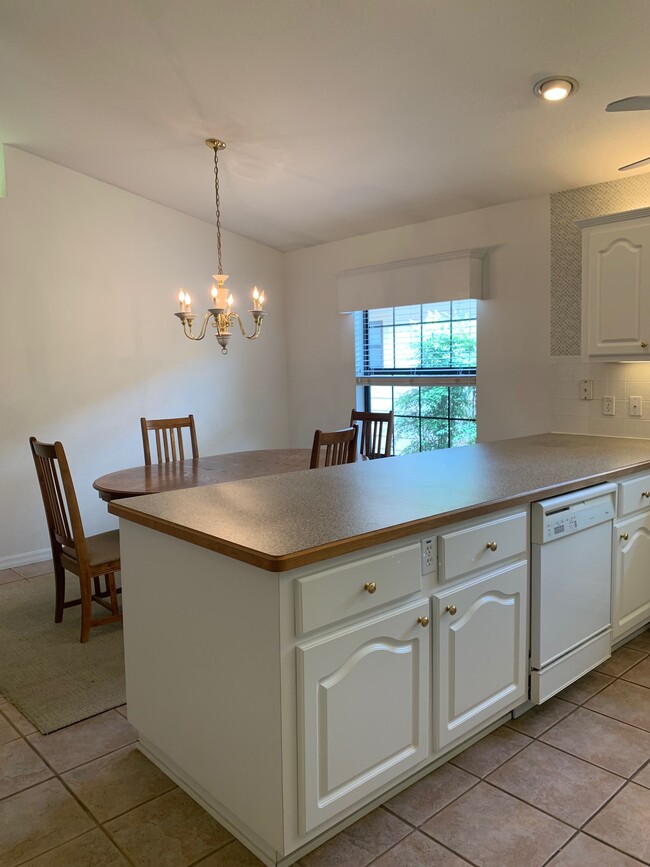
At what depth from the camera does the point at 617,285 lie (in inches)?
130

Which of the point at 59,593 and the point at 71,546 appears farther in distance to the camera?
the point at 59,593

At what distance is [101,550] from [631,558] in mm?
2491

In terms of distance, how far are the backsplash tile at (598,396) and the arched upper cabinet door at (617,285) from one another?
25 cm

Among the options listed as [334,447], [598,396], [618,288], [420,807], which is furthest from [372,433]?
[420,807]

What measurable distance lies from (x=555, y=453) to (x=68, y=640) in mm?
2513

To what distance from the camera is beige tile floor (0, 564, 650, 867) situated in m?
1.76

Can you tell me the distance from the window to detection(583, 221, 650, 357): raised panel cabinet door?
106cm

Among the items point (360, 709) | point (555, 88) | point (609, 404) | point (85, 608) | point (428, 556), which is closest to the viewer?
point (360, 709)

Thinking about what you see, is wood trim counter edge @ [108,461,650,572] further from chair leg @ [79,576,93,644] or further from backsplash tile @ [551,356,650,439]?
backsplash tile @ [551,356,650,439]

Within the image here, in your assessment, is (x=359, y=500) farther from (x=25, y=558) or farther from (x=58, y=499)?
(x=25, y=558)

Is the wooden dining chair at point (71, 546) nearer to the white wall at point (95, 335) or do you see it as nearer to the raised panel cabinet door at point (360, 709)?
the white wall at point (95, 335)

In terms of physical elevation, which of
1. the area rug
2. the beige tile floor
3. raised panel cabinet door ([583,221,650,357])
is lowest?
the beige tile floor

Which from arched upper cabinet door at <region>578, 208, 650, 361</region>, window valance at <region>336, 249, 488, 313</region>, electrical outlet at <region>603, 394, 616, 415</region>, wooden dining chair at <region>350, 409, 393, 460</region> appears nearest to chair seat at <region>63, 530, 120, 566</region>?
wooden dining chair at <region>350, 409, 393, 460</region>

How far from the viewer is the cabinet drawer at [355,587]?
5.24 ft
